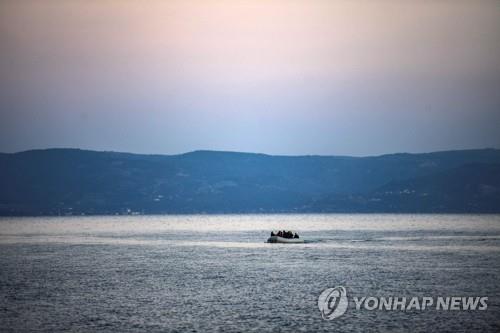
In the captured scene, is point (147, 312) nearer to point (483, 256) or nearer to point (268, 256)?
point (268, 256)

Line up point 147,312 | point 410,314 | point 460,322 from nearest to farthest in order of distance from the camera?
1. point 460,322
2. point 410,314
3. point 147,312

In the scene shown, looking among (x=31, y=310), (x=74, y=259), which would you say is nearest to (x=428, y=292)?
(x=31, y=310)

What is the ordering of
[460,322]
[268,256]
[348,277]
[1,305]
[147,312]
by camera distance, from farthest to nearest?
1. [268,256]
2. [348,277]
3. [1,305]
4. [147,312]
5. [460,322]

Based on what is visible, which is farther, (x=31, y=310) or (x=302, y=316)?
(x=31, y=310)

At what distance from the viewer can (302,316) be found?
5375 cm

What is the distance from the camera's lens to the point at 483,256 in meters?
101

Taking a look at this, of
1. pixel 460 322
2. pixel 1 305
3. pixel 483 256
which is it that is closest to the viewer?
pixel 460 322

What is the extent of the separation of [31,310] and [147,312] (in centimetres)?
909

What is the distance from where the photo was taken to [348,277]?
77.6 meters

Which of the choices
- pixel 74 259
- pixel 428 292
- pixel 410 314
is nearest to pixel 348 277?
pixel 428 292

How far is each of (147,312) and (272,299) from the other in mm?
11039

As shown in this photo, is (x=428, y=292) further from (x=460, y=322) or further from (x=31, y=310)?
(x=31, y=310)

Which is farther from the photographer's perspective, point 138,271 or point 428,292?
point 138,271

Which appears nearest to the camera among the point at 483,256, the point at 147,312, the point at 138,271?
the point at 147,312
